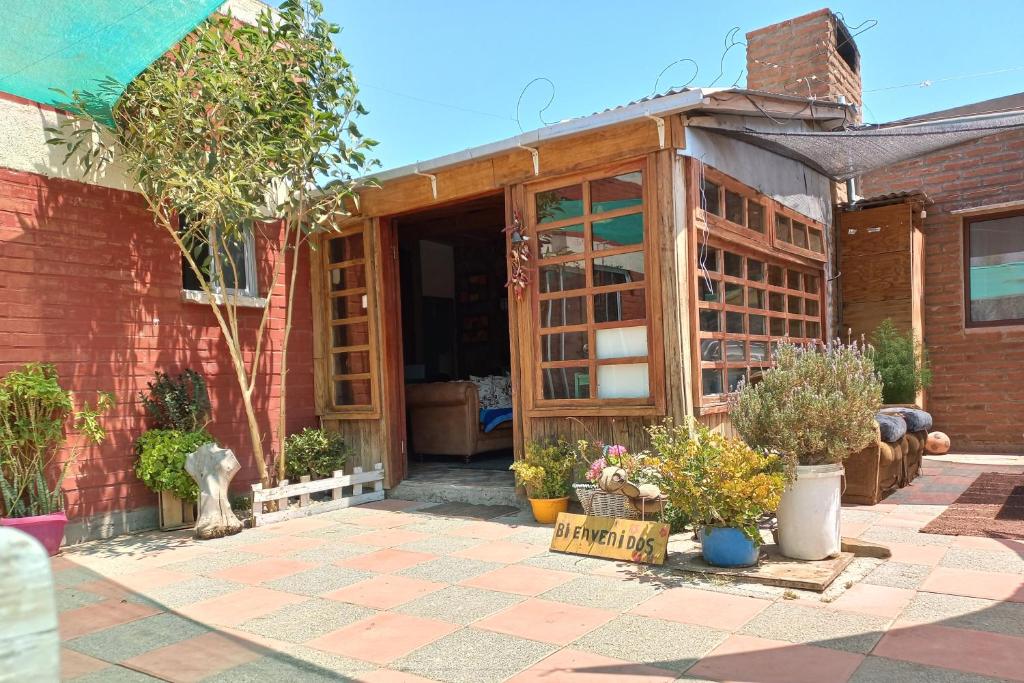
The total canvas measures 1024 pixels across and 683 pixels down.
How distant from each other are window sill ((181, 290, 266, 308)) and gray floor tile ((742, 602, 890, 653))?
4951 millimetres

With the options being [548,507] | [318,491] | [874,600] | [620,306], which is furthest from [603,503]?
[318,491]

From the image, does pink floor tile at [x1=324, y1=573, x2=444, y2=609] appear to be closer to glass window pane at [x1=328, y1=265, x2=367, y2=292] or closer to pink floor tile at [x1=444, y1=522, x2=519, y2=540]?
pink floor tile at [x1=444, y1=522, x2=519, y2=540]

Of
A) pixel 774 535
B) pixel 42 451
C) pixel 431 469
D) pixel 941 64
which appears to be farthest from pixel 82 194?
pixel 941 64

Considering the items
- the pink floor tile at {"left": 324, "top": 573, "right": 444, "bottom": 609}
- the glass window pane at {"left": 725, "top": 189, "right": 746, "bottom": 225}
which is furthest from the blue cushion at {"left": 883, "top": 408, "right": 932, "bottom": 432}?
the pink floor tile at {"left": 324, "top": 573, "right": 444, "bottom": 609}

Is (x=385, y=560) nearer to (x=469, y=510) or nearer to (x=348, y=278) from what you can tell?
(x=469, y=510)

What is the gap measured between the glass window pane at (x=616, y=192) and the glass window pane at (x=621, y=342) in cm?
96

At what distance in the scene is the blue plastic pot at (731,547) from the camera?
14.2 ft

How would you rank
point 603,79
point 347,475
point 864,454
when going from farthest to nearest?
point 603,79 < point 347,475 < point 864,454

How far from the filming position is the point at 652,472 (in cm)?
513

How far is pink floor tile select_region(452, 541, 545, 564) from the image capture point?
495cm

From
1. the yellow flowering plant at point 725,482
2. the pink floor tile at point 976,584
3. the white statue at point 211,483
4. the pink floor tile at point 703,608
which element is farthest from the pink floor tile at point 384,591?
the pink floor tile at point 976,584

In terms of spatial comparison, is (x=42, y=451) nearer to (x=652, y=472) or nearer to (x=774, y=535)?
(x=652, y=472)

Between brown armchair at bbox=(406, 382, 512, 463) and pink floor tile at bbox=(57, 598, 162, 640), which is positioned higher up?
brown armchair at bbox=(406, 382, 512, 463)

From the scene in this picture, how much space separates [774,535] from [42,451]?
5111 millimetres
